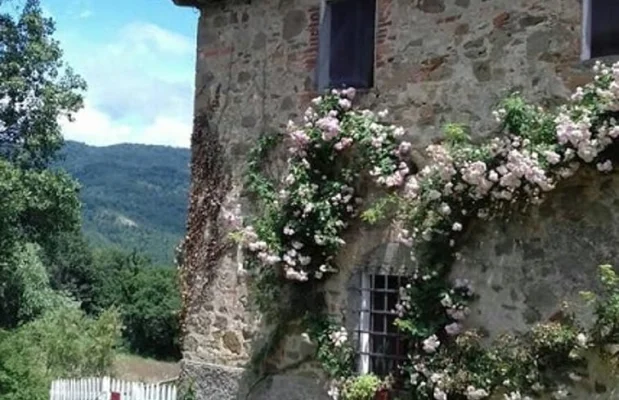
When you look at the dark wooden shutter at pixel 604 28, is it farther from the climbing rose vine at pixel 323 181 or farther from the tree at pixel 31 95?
the tree at pixel 31 95

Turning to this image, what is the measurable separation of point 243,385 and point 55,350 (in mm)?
11895

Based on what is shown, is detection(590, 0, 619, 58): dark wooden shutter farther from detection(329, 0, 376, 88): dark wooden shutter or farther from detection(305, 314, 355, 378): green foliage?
detection(305, 314, 355, 378): green foliage

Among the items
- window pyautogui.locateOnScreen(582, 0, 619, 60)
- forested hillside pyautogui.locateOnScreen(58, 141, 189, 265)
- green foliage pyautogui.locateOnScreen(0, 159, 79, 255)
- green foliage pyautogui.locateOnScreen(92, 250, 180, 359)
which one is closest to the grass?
green foliage pyautogui.locateOnScreen(92, 250, 180, 359)

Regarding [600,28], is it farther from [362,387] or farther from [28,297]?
[28,297]

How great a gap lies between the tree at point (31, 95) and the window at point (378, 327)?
445 inches

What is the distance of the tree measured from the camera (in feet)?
58.9

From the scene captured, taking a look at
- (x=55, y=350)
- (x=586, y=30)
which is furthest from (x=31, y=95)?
(x=586, y=30)

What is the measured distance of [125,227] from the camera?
117 m

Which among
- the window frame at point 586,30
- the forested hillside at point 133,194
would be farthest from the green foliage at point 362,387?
the forested hillside at point 133,194

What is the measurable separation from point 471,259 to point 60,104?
12.6 meters

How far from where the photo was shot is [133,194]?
13300 cm

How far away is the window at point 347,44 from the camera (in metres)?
9.06

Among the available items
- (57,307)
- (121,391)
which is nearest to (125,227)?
(57,307)

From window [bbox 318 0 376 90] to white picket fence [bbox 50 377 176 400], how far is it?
170 inches
